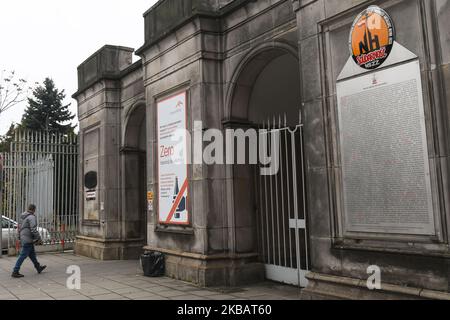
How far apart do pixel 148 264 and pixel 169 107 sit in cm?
343

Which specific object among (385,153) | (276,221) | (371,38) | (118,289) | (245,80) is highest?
(245,80)

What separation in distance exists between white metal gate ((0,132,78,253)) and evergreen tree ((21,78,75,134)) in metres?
27.6

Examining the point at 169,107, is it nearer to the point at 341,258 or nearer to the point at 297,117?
the point at 297,117

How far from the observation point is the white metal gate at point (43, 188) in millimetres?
15109

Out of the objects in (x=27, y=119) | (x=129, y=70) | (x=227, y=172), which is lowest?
(x=227, y=172)

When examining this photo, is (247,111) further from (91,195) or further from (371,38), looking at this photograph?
(91,195)

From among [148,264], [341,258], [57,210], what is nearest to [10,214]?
[57,210]

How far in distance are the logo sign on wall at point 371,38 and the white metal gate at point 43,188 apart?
40.1 feet

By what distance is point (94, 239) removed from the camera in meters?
14.0

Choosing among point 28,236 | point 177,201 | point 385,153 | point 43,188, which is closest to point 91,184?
point 43,188

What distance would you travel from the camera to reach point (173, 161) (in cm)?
970

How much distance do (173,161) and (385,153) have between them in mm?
5131

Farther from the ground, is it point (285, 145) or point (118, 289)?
point (285, 145)

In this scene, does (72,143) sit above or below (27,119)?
below
